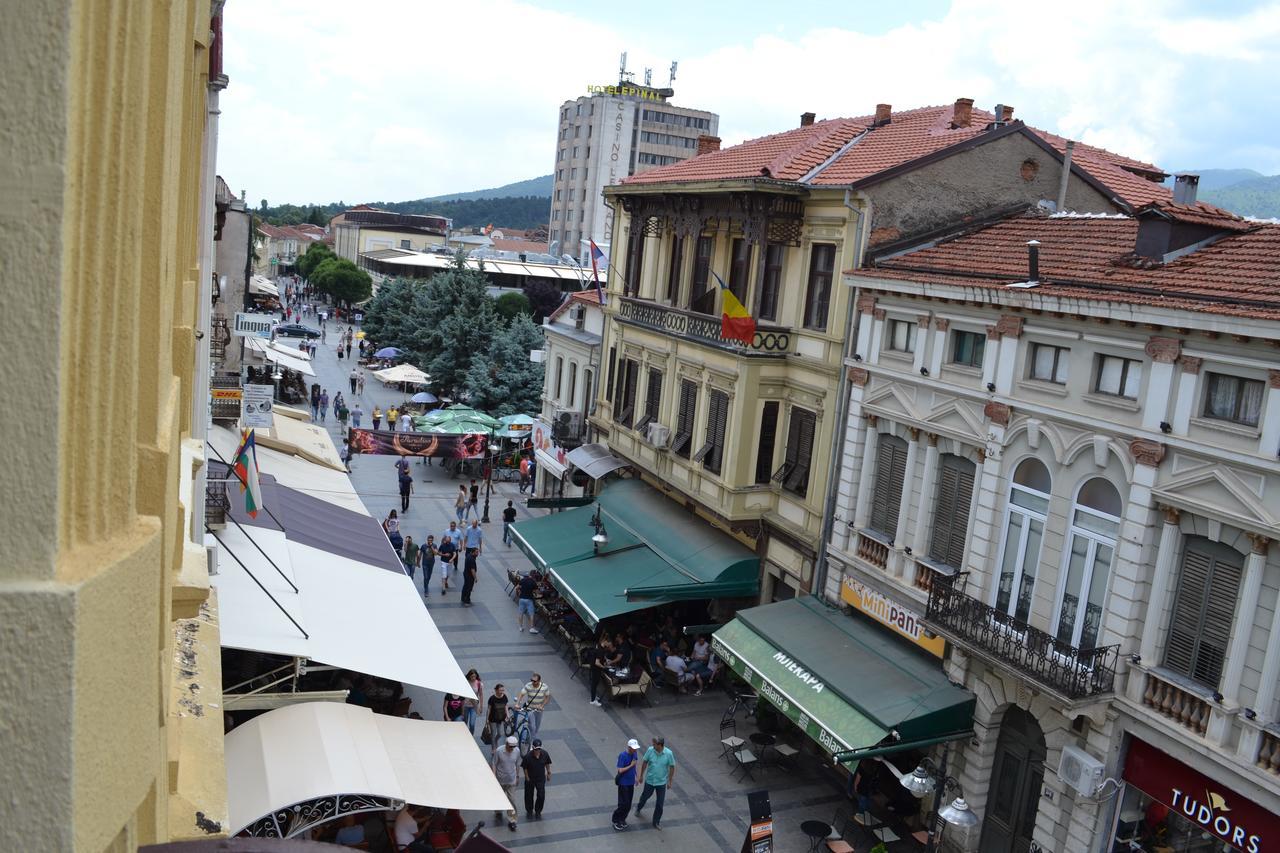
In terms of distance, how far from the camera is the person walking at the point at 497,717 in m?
20.0

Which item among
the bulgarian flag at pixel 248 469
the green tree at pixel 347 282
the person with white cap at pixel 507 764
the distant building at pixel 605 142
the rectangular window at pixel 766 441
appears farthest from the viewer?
the distant building at pixel 605 142

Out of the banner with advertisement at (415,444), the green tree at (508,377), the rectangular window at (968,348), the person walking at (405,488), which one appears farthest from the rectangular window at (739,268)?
the green tree at (508,377)

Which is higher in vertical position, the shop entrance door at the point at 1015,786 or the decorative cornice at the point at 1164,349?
the decorative cornice at the point at 1164,349

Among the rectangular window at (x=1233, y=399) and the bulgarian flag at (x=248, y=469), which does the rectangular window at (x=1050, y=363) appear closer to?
the rectangular window at (x=1233, y=399)

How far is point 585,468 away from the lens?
1276 inches

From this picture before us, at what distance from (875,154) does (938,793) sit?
13.7 meters

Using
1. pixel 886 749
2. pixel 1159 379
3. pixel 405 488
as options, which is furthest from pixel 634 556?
pixel 1159 379

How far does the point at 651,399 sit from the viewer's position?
96.3 ft

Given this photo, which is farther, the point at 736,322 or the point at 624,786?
the point at 736,322

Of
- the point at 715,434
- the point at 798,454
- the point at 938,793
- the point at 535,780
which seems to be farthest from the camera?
the point at 715,434

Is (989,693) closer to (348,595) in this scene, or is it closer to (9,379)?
(348,595)

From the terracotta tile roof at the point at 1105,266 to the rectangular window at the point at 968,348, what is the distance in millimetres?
1006

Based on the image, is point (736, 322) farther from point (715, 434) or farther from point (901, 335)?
point (901, 335)

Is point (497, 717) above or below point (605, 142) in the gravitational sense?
below
